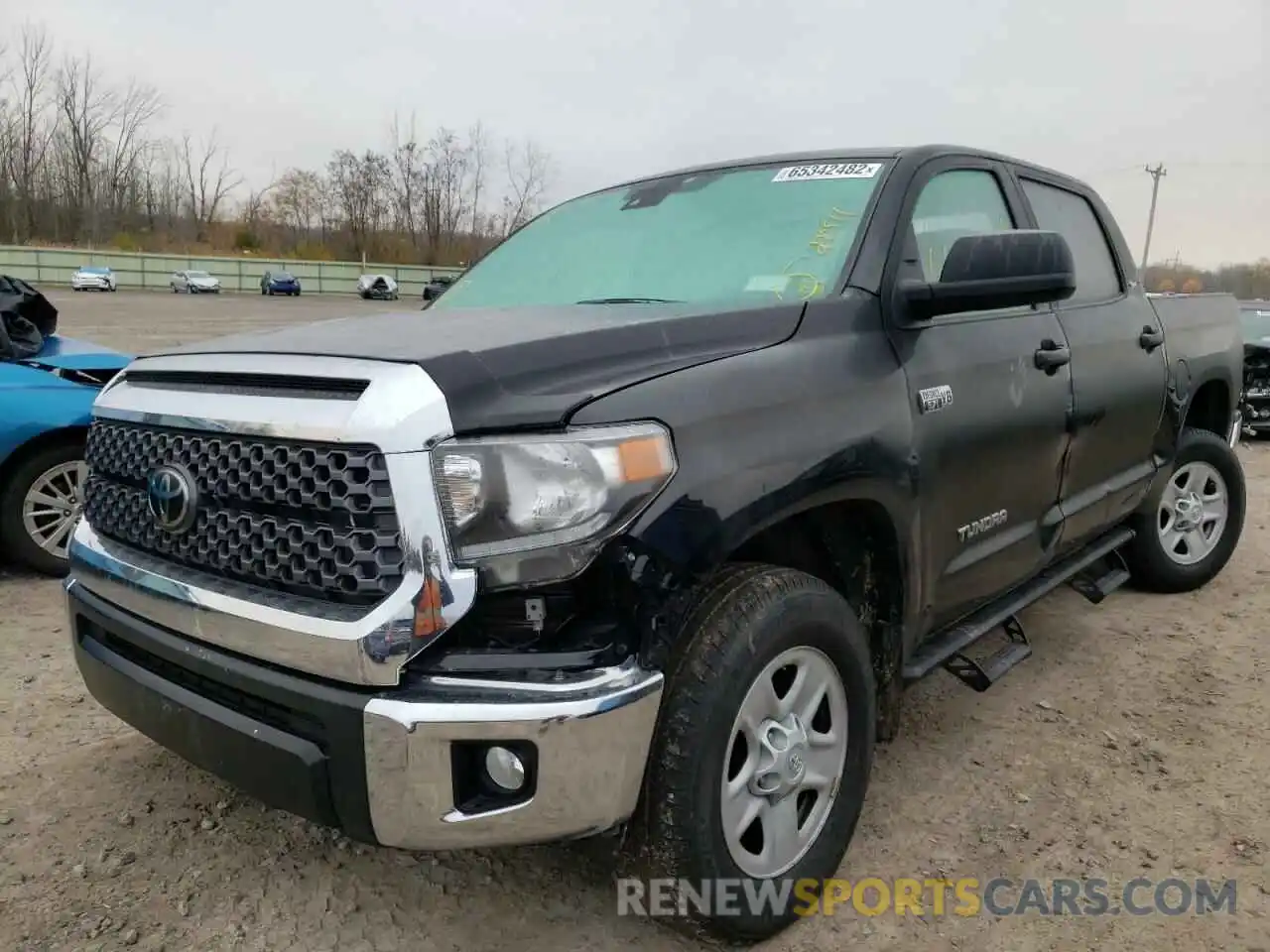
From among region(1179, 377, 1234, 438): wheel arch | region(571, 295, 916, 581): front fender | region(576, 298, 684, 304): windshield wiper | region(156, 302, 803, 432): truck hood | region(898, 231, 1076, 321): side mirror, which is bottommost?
region(1179, 377, 1234, 438): wheel arch

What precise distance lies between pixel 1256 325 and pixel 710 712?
41.2ft

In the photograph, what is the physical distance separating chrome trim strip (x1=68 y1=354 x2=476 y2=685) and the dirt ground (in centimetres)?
67

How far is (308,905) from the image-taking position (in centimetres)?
240

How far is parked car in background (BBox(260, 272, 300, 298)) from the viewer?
184 ft

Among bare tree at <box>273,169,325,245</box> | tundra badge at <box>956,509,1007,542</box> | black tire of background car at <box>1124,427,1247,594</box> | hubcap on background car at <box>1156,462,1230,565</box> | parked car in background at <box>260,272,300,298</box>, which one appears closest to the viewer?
tundra badge at <box>956,509,1007,542</box>

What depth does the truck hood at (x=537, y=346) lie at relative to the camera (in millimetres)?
1865

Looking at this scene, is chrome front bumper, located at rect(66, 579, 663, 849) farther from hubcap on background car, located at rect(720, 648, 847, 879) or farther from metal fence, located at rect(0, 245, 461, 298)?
metal fence, located at rect(0, 245, 461, 298)

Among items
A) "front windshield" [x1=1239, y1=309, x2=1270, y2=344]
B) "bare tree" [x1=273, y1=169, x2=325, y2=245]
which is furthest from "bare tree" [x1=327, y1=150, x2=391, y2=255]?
"front windshield" [x1=1239, y1=309, x2=1270, y2=344]

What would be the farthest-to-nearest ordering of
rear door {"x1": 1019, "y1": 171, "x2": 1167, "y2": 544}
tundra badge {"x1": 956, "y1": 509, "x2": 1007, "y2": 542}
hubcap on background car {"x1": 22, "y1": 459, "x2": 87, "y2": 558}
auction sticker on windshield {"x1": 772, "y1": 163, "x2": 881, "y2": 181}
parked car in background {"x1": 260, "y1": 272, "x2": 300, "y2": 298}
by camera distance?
parked car in background {"x1": 260, "y1": 272, "x2": 300, "y2": 298}
hubcap on background car {"x1": 22, "y1": 459, "x2": 87, "y2": 558}
rear door {"x1": 1019, "y1": 171, "x2": 1167, "y2": 544}
auction sticker on windshield {"x1": 772, "y1": 163, "x2": 881, "y2": 181}
tundra badge {"x1": 956, "y1": 509, "x2": 1007, "y2": 542}

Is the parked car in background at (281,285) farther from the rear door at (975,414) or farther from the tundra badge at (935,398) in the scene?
the tundra badge at (935,398)

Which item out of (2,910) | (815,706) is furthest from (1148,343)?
(2,910)

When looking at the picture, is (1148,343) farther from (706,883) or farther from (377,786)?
(377,786)

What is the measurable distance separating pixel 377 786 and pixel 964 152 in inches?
106

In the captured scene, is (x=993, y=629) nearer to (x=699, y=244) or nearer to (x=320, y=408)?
(x=699, y=244)
